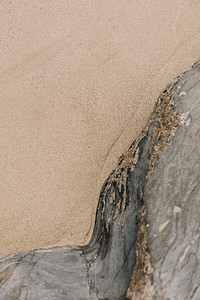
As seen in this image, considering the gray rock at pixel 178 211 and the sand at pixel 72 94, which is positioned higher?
the sand at pixel 72 94

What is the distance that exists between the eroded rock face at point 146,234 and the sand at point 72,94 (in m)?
0.33

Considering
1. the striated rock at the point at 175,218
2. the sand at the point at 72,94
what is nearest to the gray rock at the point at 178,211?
the striated rock at the point at 175,218

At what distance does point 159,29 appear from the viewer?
12.6ft

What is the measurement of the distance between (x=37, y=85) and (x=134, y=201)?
4.55ft

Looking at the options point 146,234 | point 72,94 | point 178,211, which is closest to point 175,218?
point 178,211

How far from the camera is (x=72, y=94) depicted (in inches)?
140

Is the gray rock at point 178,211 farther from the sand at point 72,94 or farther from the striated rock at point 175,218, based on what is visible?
the sand at point 72,94

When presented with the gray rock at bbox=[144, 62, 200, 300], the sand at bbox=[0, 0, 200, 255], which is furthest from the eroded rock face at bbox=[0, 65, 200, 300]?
the sand at bbox=[0, 0, 200, 255]

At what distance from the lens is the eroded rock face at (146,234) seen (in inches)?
87.7

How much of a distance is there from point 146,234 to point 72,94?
1.49 metres

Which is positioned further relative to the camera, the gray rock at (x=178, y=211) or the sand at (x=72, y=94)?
the sand at (x=72, y=94)

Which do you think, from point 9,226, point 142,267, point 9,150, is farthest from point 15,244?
point 142,267

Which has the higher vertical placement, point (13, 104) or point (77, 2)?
point (77, 2)

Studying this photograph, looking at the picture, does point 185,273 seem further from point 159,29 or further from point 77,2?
point 77,2
